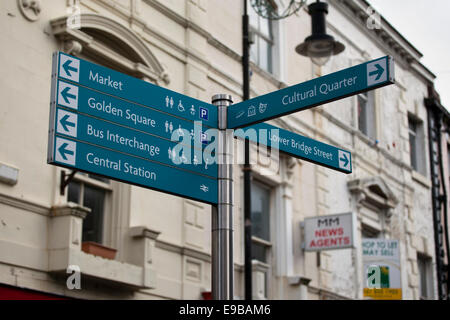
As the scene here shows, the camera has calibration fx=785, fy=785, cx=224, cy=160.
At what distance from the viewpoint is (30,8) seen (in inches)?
419

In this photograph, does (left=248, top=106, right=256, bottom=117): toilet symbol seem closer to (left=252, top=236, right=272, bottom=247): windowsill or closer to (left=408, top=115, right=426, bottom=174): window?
(left=252, top=236, right=272, bottom=247): windowsill

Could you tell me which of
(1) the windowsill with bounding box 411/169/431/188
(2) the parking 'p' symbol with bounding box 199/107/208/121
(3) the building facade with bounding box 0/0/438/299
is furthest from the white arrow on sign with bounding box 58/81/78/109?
(1) the windowsill with bounding box 411/169/431/188

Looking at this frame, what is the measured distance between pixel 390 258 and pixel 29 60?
32.5 ft

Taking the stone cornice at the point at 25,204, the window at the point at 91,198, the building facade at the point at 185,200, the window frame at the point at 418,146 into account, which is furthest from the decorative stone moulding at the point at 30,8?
the window frame at the point at 418,146

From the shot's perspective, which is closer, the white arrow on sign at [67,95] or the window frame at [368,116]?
the white arrow on sign at [67,95]

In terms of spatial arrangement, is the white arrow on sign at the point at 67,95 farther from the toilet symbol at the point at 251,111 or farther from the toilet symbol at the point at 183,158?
the toilet symbol at the point at 251,111

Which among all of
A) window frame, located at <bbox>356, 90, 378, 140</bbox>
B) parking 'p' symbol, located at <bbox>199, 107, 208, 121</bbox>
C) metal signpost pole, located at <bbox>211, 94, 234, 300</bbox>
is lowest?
metal signpost pole, located at <bbox>211, 94, 234, 300</bbox>

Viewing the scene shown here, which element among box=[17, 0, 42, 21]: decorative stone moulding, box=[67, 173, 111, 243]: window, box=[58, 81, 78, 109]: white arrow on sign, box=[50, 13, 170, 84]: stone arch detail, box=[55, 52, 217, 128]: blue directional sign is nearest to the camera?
box=[58, 81, 78, 109]: white arrow on sign

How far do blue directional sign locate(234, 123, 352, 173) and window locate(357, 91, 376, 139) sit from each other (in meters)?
13.8

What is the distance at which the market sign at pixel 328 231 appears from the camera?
15.4 m

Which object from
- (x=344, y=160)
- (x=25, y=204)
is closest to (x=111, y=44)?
(x=25, y=204)

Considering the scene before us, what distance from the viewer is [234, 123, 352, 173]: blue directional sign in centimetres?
659

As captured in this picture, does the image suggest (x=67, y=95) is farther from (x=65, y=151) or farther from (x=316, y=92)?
(x=316, y=92)

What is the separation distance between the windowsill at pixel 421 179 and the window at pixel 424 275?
221cm
